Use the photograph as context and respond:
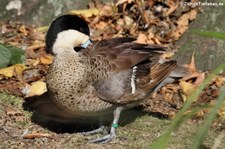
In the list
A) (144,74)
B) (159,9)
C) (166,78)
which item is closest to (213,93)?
(166,78)

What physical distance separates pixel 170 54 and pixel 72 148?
220cm

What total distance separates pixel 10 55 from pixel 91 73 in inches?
59.9

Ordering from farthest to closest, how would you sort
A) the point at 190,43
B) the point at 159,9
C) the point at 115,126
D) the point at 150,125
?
the point at 159,9 < the point at 190,43 < the point at 150,125 < the point at 115,126

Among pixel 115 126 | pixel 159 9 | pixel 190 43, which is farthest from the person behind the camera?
pixel 159 9

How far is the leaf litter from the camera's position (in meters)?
5.46

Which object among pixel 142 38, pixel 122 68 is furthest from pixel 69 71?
pixel 142 38

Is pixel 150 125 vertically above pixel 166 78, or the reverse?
pixel 166 78

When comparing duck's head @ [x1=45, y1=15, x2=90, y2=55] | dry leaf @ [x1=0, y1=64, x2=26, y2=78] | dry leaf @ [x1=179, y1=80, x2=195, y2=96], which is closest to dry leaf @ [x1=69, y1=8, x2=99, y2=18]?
dry leaf @ [x1=0, y1=64, x2=26, y2=78]

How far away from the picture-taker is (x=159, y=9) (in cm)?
664

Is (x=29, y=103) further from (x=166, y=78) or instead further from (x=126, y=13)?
(x=126, y=13)

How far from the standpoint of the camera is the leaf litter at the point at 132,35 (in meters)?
5.46

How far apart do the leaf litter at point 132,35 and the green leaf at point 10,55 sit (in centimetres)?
7

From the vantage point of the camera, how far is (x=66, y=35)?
4.48m

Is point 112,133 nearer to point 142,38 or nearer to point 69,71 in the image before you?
point 69,71
